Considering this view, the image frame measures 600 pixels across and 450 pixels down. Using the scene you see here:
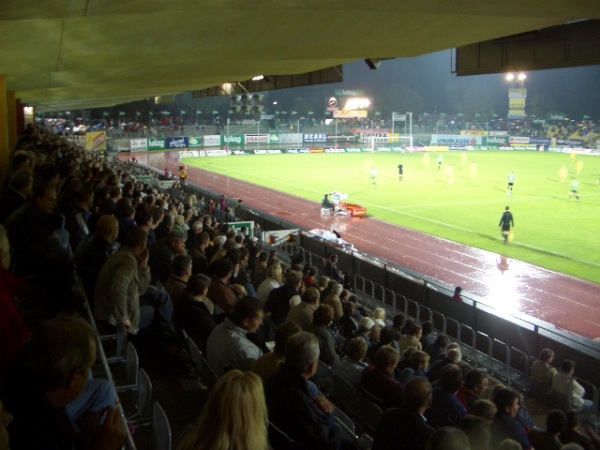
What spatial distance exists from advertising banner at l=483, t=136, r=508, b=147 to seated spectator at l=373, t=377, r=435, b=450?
9047 centimetres

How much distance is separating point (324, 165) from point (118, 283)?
5588 cm

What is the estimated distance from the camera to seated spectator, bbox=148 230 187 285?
24.8 feet

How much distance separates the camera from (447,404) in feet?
17.3

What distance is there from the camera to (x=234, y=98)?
30.1 meters

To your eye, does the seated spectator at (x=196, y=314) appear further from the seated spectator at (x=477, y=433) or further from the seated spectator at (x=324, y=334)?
the seated spectator at (x=477, y=433)

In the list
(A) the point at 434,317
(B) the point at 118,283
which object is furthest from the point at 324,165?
(B) the point at 118,283

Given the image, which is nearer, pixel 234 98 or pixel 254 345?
pixel 254 345

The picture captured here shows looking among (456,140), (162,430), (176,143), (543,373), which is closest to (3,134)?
(543,373)

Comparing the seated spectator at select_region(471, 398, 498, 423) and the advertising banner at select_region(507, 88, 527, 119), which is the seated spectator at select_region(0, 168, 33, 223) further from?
the advertising banner at select_region(507, 88, 527, 119)

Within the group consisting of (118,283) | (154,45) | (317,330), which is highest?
(154,45)

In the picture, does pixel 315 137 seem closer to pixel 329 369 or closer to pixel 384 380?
pixel 329 369

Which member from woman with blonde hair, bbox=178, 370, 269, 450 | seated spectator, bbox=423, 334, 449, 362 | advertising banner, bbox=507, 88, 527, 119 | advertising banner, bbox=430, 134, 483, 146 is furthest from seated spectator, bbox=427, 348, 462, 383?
advertising banner, bbox=507, 88, 527, 119

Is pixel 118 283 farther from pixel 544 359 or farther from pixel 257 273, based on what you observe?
pixel 544 359

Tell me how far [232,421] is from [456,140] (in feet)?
300
